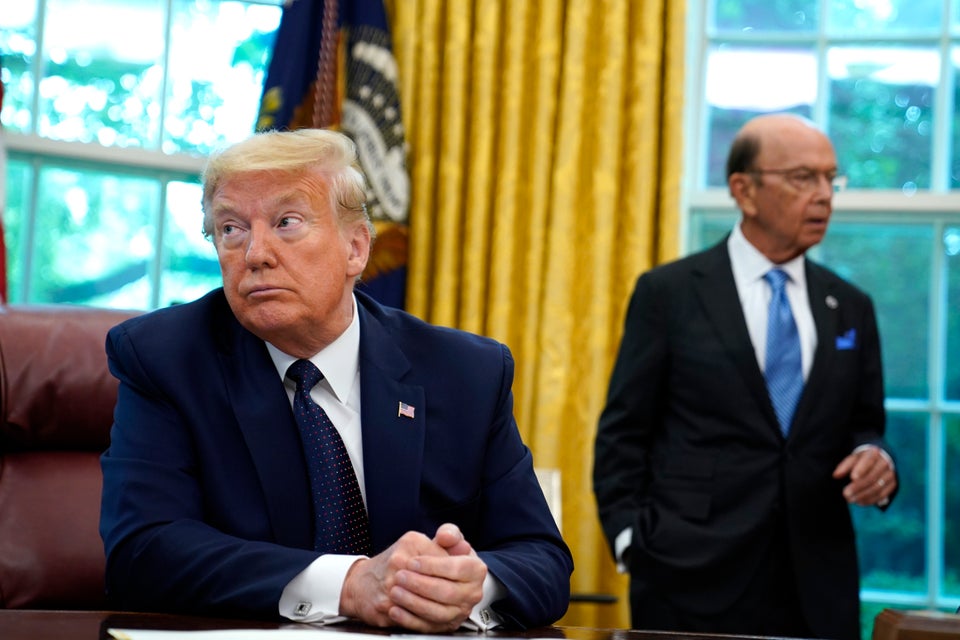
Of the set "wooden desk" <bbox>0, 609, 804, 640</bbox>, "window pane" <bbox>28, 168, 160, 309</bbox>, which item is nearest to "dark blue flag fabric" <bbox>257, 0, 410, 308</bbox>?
"window pane" <bbox>28, 168, 160, 309</bbox>

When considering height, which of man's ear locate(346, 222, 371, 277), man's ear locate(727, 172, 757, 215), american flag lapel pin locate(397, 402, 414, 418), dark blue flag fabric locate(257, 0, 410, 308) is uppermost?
dark blue flag fabric locate(257, 0, 410, 308)

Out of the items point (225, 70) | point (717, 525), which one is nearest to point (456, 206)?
point (225, 70)

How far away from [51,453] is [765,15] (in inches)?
113

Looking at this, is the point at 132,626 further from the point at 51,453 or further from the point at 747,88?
the point at 747,88

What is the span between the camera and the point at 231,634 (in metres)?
1.30

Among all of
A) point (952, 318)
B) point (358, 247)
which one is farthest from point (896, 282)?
point (358, 247)

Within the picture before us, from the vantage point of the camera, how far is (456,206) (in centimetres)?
387

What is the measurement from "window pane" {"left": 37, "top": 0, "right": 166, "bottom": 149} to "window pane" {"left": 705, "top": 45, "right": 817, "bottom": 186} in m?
1.84

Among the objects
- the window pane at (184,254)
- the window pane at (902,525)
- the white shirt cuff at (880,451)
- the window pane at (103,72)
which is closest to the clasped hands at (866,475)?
the white shirt cuff at (880,451)

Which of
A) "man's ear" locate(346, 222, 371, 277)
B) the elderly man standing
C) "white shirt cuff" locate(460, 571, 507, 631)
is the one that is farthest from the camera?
the elderly man standing

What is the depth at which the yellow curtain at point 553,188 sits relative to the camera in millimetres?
3766

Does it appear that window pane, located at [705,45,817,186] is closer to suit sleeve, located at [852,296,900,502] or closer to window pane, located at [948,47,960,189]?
window pane, located at [948,47,960,189]

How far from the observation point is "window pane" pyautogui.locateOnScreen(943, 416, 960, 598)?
3797 millimetres

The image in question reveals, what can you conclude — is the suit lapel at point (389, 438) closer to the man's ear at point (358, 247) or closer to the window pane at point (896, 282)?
the man's ear at point (358, 247)
